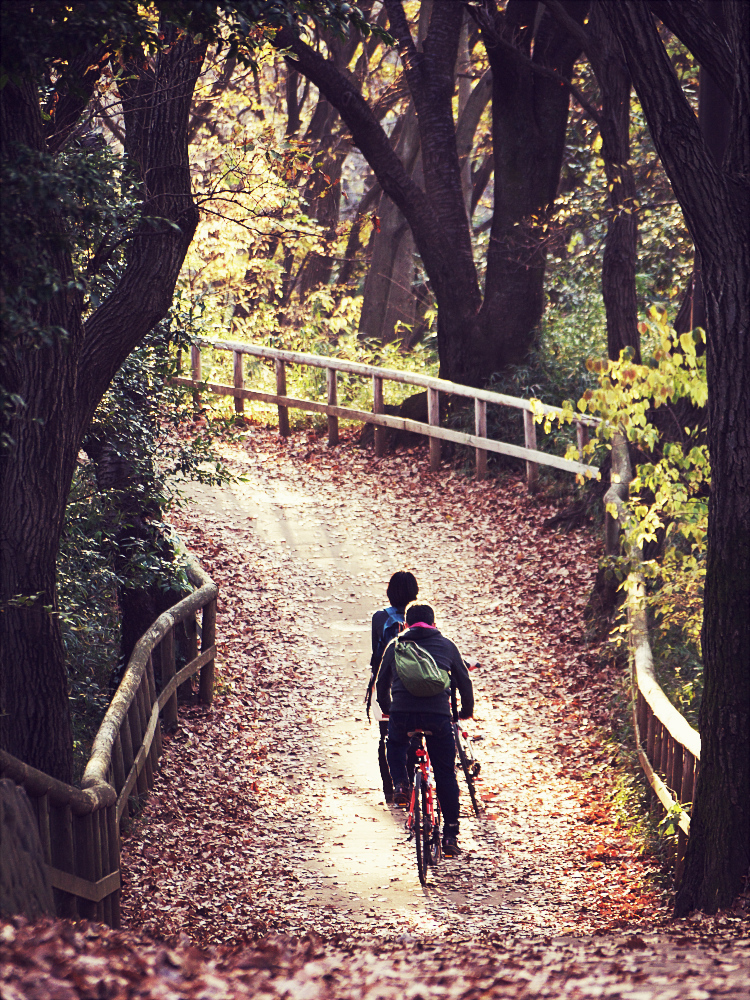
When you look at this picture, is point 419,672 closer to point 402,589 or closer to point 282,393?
point 402,589

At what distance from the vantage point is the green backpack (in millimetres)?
7199

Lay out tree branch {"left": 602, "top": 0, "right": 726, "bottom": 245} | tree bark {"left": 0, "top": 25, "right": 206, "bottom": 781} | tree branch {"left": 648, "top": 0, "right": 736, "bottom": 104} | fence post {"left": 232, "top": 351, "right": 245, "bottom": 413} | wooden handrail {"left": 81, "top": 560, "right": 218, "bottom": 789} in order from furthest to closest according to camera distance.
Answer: fence post {"left": 232, "top": 351, "right": 245, "bottom": 413} < wooden handrail {"left": 81, "top": 560, "right": 218, "bottom": 789} < tree branch {"left": 648, "top": 0, "right": 736, "bottom": 104} < tree branch {"left": 602, "top": 0, "right": 726, "bottom": 245} < tree bark {"left": 0, "top": 25, "right": 206, "bottom": 781}

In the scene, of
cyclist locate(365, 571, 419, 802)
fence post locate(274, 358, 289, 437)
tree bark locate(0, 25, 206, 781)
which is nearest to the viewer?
tree bark locate(0, 25, 206, 781)

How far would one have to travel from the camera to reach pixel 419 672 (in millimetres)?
7199

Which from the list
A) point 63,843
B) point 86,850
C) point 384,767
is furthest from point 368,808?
point 63,843

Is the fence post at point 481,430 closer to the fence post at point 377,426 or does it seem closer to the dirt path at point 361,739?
the dirt path at point 361,739

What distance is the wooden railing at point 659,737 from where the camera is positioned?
712cm

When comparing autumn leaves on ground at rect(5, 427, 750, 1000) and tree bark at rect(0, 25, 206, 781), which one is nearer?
autumn leaves on ground at rect(5, 427, 750, 1000)

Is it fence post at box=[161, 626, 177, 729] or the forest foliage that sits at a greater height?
the forest foliage

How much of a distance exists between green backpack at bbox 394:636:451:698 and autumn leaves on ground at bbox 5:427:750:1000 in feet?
4.57

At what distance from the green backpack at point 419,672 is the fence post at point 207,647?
3989 millimetres

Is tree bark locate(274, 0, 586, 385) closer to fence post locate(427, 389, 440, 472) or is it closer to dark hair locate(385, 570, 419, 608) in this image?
fence post locate(427, 389, 440, 472)

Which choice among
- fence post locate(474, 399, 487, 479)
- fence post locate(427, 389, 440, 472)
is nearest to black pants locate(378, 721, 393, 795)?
fence post locate(474, 399, 487, 479)

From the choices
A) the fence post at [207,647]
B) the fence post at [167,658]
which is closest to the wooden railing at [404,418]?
the fence post at [207,647]
